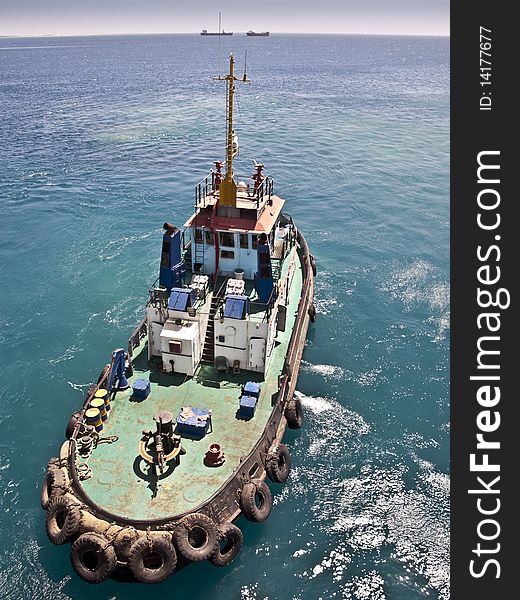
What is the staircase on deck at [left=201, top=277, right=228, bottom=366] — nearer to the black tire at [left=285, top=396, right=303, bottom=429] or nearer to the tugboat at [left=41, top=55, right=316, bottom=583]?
the tugboat at [left=41, top=55, right=316, bottom=583]

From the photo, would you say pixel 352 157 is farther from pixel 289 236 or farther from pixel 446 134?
pixel 289 236

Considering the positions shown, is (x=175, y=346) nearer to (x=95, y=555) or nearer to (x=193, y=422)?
(x=193, y=422)

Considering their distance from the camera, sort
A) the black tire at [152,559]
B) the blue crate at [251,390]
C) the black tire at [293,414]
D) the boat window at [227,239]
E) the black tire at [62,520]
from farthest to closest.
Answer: the boat window at [227,239] < the black tire at [293,414] < the blue crate at [251,390] < the black tire at [62,520] < the black tire at [152,559]

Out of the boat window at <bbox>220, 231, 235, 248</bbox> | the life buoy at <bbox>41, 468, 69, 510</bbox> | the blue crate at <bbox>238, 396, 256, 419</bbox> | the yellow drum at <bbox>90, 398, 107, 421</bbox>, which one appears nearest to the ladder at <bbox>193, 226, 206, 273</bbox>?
the boat window at <bbox>220, 231, 235, 248</bbox>

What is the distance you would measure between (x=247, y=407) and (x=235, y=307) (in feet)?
15.4

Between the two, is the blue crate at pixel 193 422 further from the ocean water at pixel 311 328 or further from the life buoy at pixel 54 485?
the life buoy at pixel 54 485

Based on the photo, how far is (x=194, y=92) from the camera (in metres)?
121

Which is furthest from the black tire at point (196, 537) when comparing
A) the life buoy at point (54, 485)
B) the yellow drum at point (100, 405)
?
the yellow drum at point (100, 405)

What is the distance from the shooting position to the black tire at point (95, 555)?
52.2 feet

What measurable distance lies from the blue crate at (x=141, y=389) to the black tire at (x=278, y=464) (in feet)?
20.1

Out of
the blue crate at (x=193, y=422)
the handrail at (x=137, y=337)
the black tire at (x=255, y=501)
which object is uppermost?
the handrail at (x=137, y=337)

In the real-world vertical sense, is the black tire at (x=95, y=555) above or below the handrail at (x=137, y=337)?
below

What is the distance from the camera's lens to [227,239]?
25797 millimetres

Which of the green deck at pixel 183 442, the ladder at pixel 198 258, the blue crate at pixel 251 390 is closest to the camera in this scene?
the green deck at pixel 183 442
